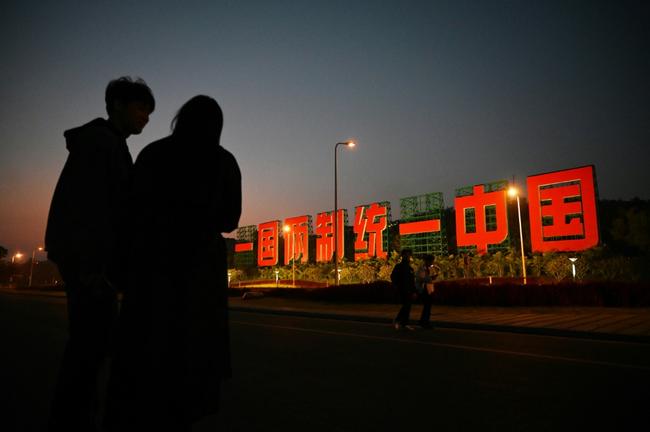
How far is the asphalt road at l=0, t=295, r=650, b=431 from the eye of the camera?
3.35 m

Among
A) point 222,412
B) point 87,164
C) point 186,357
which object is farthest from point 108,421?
point 222,412

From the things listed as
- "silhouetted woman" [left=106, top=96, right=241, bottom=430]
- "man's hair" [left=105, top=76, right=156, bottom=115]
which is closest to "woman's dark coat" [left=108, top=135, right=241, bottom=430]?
"silhouetted woman" [left=106, top=96, right=241, bottom=430]

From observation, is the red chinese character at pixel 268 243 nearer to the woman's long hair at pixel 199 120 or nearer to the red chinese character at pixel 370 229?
the red chinese character at pixel 370 229

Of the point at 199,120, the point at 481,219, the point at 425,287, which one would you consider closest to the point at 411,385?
the point at 199,120

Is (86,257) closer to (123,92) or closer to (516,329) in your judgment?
(123,92)

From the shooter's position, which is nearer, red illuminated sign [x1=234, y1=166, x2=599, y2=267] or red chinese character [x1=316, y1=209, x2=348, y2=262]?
red illuminated sign [x1=234, y1=166, x2=599, y2=267]

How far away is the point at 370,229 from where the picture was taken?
41.4m

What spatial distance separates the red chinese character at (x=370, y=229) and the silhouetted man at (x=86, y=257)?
125 feet

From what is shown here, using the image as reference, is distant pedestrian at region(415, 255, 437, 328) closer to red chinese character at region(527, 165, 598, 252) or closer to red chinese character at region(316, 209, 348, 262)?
red chinese character at region(527, 165, 598, 252)

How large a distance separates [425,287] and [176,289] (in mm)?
8962

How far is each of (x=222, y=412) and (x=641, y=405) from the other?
3695 millimetres

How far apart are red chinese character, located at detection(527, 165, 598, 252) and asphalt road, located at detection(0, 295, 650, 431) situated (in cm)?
2022

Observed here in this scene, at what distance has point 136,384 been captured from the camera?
1.75 meters

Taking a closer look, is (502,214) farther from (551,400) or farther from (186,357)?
(186,357)
